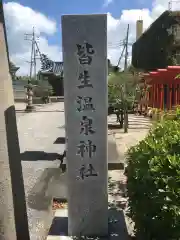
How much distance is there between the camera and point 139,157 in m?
2.80

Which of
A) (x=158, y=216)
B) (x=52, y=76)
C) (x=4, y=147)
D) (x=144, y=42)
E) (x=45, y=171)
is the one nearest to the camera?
(x=158, y=216)

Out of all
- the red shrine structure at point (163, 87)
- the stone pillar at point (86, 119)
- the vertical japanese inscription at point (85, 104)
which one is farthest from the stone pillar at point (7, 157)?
the red shrine structure at point (163, 87)

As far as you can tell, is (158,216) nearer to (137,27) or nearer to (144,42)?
(144,42)

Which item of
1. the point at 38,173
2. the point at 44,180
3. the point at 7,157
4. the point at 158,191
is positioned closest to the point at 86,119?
the point at 7,157

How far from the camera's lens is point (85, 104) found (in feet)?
10.6

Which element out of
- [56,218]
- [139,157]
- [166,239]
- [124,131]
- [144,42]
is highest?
[144,42]

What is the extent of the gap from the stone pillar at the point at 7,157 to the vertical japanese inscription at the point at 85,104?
0.59 metres

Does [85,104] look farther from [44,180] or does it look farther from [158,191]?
[44,180]

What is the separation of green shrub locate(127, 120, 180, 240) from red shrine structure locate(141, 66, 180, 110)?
1053cm

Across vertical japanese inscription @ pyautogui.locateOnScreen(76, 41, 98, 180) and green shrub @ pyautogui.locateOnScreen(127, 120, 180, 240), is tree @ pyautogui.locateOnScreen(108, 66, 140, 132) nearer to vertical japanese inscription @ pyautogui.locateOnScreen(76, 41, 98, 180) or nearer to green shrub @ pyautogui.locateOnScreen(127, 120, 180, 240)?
vertical japanese inscription @ pyautogui.locateOnScreen(76, 41, 98, 180)

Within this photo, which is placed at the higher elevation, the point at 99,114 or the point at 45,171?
the point at 99,114

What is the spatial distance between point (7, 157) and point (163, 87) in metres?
13.3

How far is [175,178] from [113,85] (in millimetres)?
11843

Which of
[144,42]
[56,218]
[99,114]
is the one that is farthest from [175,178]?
[144,42]
